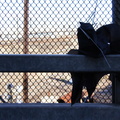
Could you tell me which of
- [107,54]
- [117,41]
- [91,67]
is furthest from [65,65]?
[117,41]

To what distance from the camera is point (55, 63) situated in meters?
2.20

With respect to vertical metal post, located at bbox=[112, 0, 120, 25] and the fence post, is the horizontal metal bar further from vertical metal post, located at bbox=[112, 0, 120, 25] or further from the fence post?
vertical metal post, located at bbox=[112, 0, 120, 25]

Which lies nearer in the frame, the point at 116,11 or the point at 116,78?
the point at 116,78

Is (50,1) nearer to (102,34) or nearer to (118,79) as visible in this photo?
(102,34)
